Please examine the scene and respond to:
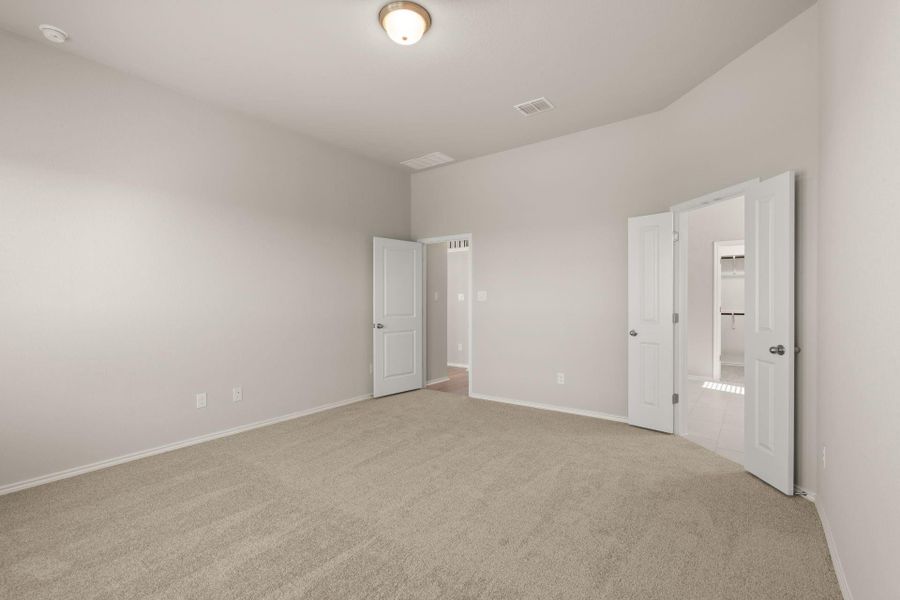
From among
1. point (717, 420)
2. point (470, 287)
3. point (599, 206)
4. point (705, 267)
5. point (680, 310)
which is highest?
point (599, 206)

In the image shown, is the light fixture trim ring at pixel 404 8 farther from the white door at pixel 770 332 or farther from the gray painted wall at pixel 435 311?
the gray painted wall at pixel 435 311

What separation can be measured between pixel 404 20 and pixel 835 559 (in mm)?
3641

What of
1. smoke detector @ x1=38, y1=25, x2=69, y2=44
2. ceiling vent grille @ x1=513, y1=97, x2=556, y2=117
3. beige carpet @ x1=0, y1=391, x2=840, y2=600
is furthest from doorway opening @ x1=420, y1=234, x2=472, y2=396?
smoke detector @ x1=38, y1=25, x2=69, y2=44

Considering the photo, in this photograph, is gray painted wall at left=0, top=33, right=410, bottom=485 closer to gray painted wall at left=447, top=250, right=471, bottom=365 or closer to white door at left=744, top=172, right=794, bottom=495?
gray painted wall at left=447, top=250, right=471, bottom=365

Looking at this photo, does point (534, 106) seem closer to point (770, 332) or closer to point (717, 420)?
point (770, 332)

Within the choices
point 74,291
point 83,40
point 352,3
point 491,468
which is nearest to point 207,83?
point 83,40

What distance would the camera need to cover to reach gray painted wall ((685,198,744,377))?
625 cm

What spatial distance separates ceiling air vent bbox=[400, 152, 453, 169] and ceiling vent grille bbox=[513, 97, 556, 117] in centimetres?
142

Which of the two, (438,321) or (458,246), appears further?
(458,246)

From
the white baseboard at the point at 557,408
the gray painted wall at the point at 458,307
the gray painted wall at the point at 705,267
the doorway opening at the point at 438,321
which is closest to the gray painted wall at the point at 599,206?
the white baseboard at the point at 557,408

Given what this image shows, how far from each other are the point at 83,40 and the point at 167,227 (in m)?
1.35

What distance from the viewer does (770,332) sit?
2729mm

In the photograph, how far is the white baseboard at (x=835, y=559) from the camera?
5.62 feet

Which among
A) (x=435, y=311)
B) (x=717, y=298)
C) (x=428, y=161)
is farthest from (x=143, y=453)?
(x=717, y=298)
